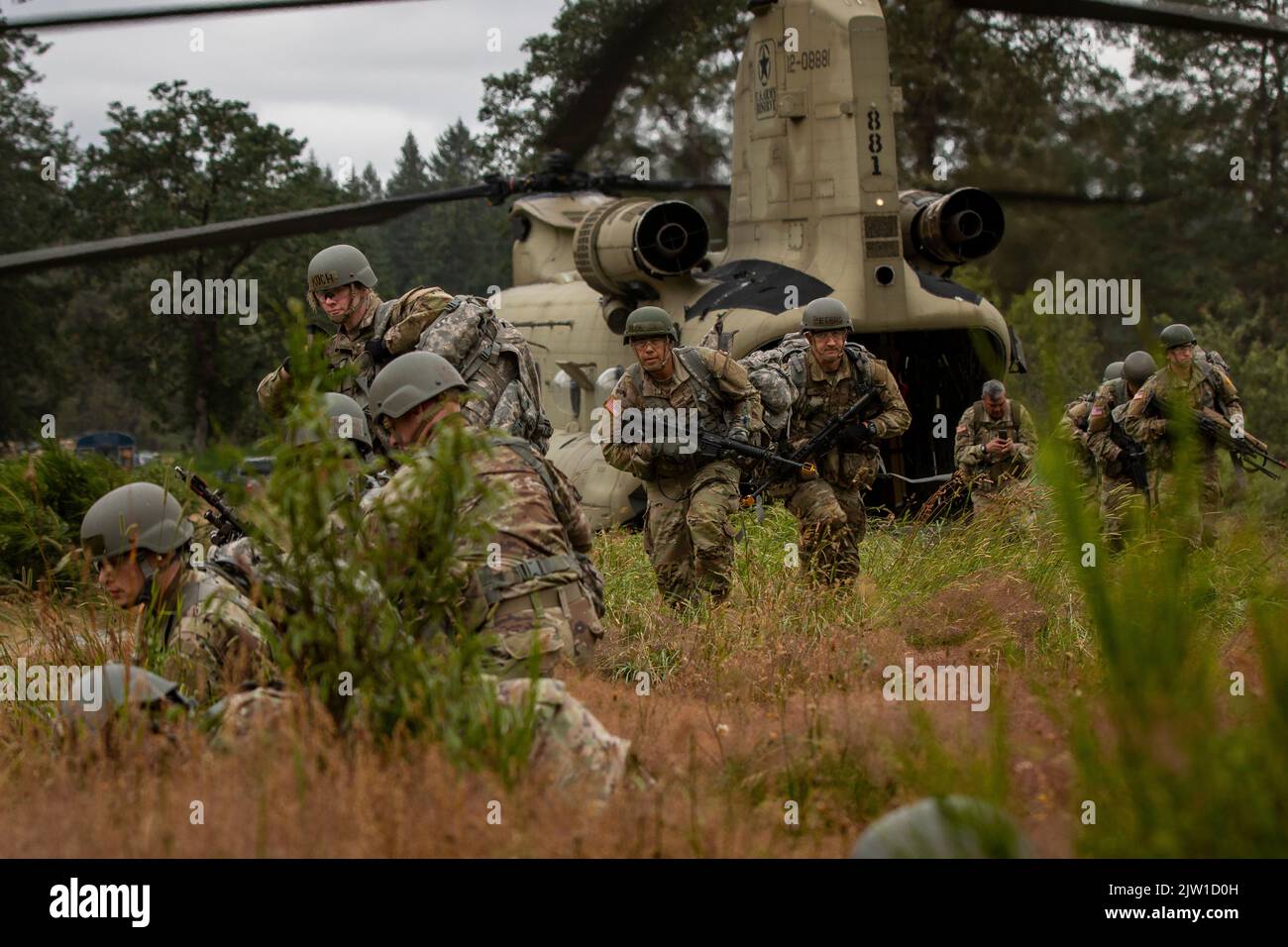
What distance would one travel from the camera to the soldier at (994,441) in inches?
498

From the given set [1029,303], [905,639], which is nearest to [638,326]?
[905,639]

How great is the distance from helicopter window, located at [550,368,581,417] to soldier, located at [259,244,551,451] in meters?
7.67

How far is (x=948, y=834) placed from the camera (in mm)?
3234

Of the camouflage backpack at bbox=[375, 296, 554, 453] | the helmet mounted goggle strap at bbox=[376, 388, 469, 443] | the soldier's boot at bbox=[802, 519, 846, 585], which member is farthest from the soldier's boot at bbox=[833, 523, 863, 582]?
the helmet mounted goggle strap at bbox=[376, 388, 469, 443]

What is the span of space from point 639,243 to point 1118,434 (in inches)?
167

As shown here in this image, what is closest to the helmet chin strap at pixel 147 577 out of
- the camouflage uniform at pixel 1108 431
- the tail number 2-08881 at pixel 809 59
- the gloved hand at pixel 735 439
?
the gloved hand at pixel 735 439

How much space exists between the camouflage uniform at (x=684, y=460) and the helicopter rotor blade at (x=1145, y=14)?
239cm

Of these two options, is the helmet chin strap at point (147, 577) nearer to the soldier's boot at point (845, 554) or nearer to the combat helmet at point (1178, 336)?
the soldier's boot at point (845, 554)

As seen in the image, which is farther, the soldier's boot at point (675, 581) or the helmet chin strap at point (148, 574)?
the soldier's boot at point (675, 581)

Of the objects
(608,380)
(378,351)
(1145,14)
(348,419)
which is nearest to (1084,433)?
(608,380)

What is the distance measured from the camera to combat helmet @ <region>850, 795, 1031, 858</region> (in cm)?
318

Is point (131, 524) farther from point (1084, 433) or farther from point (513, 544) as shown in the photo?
point (1084, 433)

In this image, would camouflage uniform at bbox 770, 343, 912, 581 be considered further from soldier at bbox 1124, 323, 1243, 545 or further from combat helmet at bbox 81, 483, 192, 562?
combat helmet at bbox 81, 483, 192, 562
